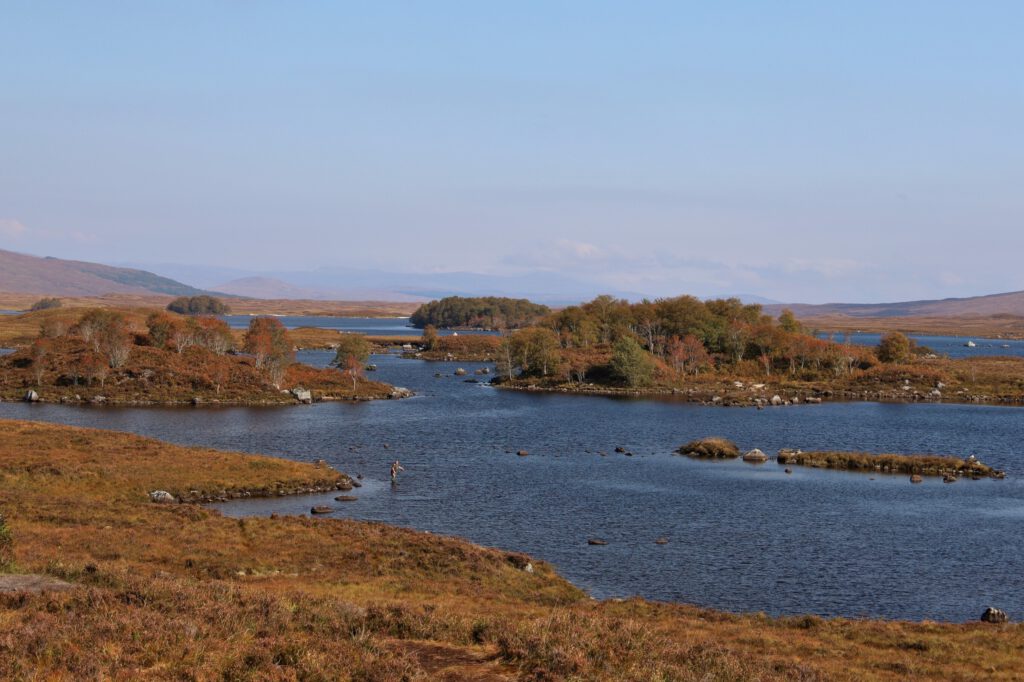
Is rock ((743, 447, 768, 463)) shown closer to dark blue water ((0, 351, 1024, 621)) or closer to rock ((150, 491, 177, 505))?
dark blue water ((0, 351, 1024, 621))

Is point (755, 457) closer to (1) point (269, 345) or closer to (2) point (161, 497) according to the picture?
(2) point (161, 497)

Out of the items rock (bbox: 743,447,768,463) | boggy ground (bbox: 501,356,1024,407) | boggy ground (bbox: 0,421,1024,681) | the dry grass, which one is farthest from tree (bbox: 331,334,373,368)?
boggy ground (bbox: 0,421,1024,681)

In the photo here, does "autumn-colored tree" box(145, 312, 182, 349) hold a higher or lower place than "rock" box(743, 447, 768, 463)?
higher

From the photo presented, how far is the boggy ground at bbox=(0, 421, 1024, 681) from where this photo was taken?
21.3m

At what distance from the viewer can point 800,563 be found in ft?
175

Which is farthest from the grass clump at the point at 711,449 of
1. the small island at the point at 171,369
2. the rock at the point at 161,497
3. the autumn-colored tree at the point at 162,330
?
the autumn-colored tree at the point at 162,330

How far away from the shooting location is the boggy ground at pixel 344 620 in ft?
69.9

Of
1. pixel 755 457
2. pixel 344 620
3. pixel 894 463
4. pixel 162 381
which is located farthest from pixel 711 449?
pixel 162 381

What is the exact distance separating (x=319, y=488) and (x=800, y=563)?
42.4m

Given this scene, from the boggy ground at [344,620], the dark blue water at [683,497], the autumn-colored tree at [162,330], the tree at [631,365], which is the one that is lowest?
the dark blue water at [683,497]

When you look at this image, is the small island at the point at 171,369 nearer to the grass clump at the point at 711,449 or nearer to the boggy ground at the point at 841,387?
the boggy ground at the point at 841,387

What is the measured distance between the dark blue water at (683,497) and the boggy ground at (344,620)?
642 centimetres

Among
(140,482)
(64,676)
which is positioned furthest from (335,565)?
(140,482)

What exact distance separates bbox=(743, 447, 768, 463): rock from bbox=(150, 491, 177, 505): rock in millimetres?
62669
